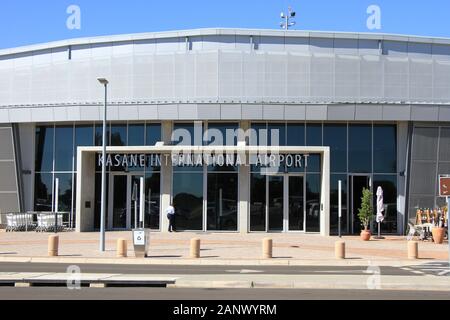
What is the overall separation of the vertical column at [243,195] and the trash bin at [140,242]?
34.3 ft

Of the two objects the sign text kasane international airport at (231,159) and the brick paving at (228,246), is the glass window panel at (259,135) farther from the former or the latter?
the brick paving at (228,246)

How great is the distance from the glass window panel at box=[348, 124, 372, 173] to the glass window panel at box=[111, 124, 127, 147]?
39.1 feet

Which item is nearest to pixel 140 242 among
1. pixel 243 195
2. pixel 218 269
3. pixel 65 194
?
pixel 218 269

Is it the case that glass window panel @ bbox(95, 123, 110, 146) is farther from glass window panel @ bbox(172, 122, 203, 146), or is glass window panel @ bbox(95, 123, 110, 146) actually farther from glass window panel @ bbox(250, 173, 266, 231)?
glass window panel @ bbox(250, 173, 266, 231)

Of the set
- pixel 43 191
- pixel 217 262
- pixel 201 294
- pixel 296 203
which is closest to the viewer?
pixel 201 294

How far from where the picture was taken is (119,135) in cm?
3238

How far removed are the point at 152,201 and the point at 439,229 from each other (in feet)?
47.0

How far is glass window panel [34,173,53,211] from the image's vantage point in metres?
33.3

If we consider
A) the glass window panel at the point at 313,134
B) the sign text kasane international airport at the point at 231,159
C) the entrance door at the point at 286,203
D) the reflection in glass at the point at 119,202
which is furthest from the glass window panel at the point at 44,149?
the glass window panel at the point at 313,134

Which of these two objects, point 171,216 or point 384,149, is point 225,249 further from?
point 384,149

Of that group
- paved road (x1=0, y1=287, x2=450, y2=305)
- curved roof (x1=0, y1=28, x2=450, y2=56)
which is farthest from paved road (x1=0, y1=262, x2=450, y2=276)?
curved roof (x1=0, y1=28, x2=450, y2=56)
